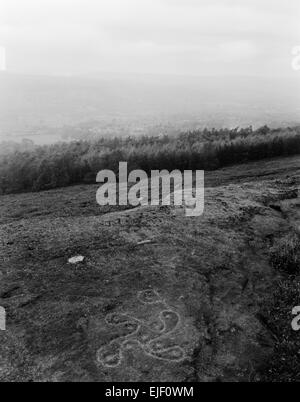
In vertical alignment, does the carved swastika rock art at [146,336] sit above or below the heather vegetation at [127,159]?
below

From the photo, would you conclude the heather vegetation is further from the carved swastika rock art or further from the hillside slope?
the carved swastika rock art

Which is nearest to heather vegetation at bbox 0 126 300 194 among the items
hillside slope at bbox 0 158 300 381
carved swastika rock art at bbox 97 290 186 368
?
hillside slope at bbox 0 158 300 381

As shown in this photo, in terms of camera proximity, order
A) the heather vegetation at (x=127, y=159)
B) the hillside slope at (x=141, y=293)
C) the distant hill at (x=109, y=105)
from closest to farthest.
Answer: the hillside slope at (x=141, y=293) → the heather vegetation at (x=127, y=159) → the distant hill at (x=109, y=105)

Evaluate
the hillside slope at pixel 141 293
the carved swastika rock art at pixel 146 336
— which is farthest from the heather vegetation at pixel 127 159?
the carved swastika rock art at pixel 146 336

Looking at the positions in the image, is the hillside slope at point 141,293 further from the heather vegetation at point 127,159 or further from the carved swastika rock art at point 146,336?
the heather vegetation at point 127,159

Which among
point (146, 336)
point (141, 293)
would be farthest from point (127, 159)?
point (146, 336)

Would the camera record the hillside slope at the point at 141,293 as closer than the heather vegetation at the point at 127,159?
Yes
